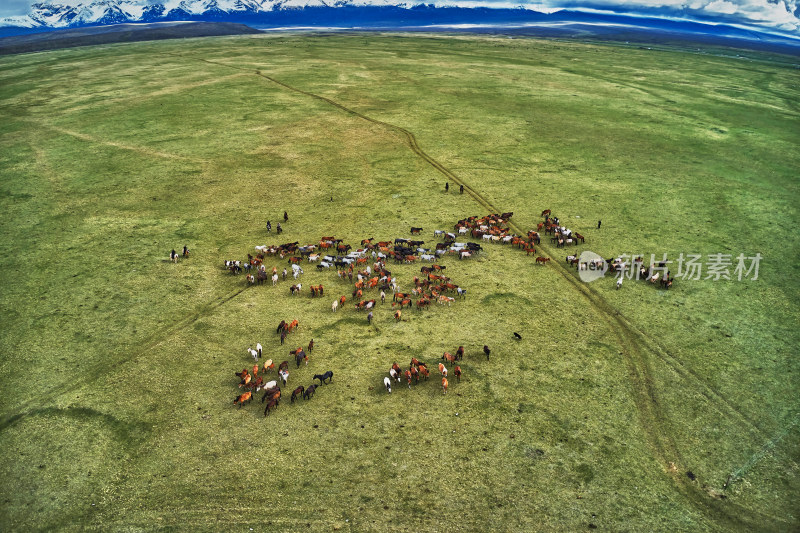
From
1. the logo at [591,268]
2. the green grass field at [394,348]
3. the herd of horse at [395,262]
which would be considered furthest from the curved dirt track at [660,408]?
the herd of horse at [395,262]

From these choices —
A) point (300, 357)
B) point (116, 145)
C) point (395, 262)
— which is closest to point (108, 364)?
point (300, 357)

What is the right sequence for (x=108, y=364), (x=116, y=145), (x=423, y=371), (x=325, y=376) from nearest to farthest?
(x=325, y=376) → (x=423, y=371) → (x=108, y=364) → (x=116, y=145)

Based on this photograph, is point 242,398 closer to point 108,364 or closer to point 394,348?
point 394,348

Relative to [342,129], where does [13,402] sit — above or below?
below

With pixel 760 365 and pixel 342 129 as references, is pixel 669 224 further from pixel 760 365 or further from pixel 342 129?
pixel 342 129

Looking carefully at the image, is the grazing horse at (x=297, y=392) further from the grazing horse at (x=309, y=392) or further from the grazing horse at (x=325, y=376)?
the grazing horse at (x=325, y=376)

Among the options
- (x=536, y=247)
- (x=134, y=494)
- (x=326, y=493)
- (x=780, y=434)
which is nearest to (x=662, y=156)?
(x=536, y=247)
